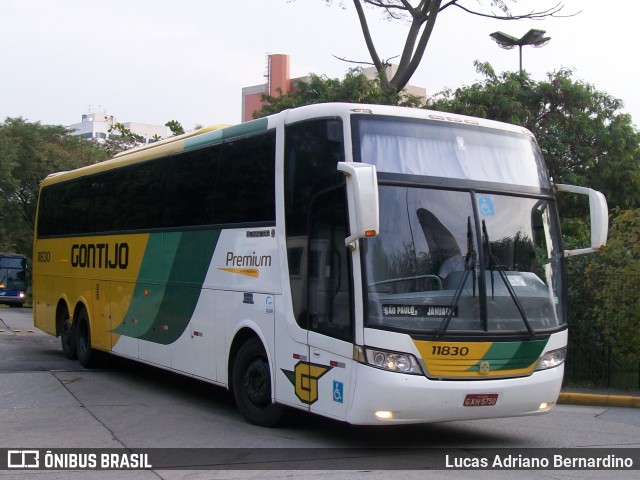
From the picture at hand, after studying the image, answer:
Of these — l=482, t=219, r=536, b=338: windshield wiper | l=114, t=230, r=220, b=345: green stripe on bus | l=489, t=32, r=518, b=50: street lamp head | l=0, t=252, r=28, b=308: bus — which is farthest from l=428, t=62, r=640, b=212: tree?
l=0, t=252, r=28, b=308: bus

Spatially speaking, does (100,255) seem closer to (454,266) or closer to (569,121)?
(454,266)

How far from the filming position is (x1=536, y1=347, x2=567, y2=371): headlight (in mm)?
8452

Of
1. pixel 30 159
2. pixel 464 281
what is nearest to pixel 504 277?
pixel 464 281

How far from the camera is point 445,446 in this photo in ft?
29.0

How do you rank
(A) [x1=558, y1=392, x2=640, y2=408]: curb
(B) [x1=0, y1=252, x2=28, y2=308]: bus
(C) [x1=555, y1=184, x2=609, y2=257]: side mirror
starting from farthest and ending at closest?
(B) [x1=0, y1=252, x2=28, y2=308]: bus → (A) [x1=558, y1=392, x2=640, y2=408]: curb → (C) [x1=555, y1=184, x2=609, y2=257]: side mirror

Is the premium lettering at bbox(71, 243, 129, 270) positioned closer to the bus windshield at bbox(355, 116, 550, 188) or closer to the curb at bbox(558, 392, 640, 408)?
the bus windshield at bbox(355, 116, 550, 188)

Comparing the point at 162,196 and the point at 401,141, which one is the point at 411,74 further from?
the point at 401,141

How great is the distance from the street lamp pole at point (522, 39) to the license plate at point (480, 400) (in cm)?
→ 1716

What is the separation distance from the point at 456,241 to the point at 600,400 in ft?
19.4

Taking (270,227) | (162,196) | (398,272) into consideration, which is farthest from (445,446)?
(162,196)

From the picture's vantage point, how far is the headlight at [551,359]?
27.7 ft

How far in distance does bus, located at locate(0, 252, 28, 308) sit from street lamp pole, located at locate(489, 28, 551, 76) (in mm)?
28651

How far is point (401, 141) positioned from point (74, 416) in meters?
5.19

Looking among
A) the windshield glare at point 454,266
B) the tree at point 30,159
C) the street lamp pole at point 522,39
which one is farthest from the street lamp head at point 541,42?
the tree at point 30,159
